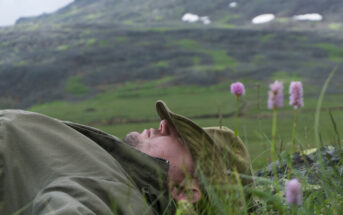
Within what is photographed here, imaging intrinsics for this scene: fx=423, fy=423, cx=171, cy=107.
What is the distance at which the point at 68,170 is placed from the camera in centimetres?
314

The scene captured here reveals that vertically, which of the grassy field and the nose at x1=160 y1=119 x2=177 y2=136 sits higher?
the nose at x1=160 y1=119 x2=177 y2=136

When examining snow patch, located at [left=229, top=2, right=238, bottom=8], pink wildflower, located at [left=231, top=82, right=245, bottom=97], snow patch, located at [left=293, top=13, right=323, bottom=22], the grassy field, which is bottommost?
the grassy field

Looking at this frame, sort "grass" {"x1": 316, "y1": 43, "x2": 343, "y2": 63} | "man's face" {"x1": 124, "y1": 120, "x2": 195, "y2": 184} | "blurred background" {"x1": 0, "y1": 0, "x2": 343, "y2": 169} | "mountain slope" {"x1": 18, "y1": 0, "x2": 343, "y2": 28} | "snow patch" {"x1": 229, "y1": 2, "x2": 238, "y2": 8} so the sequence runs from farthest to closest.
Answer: "snow patch" {"x1": 229, "y1": 2, "x2": 238, "y2": 8}, "mountain slope" {"x1": 18, "y1": 0, "x2": 343, "y2": 28}, "grass" {"x1": 316, "y1": 43, "x2": 343, "y2": 63}, "blurred background" {"x1": 0, "y1": 0, "x2": 343, "y2": 169}, "man's face" {"x1": 124, "y1": 120, "x2": 195, "y2": 184}

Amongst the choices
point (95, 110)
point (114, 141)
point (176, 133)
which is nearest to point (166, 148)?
point (176, 133)

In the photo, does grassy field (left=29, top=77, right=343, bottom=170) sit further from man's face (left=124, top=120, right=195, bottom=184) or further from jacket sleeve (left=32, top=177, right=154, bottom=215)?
jacket sleeve (left=32, top=177, right=154, bottom=215)

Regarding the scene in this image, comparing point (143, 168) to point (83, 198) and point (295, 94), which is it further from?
point (295, 94)

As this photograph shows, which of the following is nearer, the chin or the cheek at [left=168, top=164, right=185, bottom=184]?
the cheek at [left=168, top=164, right=185, bottom=184]

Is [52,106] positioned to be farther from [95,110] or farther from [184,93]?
[184,93]

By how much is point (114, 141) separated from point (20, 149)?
791mm

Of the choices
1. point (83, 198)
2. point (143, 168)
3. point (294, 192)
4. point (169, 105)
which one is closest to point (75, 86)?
point (169, 105)

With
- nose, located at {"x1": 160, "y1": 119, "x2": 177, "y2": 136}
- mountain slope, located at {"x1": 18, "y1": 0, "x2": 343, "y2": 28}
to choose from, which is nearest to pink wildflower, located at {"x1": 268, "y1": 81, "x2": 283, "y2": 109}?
nose, located at {"x1": 160, "y1": 119, "x2": 177, "y2": 136}

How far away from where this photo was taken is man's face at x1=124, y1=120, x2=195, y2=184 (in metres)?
3.54

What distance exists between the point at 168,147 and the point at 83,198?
1109mm

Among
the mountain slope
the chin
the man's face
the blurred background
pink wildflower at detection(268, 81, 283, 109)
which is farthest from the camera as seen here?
the mountain slope
